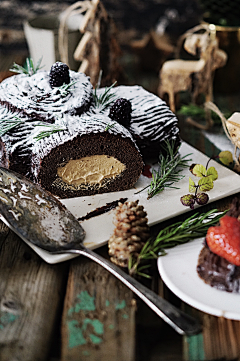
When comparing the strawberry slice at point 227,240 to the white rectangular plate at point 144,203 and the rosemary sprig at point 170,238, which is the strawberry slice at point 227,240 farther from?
the white rectangular plate at point 144,203

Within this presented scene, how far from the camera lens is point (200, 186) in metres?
1.58

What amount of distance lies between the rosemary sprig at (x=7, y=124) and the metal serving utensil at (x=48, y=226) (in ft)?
0.52

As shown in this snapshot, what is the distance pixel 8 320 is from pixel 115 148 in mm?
750

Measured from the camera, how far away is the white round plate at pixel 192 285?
3.39 feet

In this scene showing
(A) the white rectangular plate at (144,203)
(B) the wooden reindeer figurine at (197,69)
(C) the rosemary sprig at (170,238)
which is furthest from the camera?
(B) the wooden reindeer figurine at (197,69)

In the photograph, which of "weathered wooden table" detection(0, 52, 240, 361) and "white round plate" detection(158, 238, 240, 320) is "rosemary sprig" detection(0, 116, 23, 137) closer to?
"weathered wooden table" detection(0, 52, 240, 361)

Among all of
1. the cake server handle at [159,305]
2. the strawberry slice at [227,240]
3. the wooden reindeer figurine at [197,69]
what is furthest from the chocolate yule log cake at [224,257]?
the wooden reindeer figurine at [197,69]

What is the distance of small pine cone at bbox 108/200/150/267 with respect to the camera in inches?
47.3

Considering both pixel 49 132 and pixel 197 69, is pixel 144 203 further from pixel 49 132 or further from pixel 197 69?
pixel 197 69

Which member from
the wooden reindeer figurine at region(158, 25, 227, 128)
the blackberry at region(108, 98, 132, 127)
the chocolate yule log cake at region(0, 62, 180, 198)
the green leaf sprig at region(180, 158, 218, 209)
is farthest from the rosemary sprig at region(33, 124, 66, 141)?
the wooden reindeer figurine at region(158, 25, 227, 128)

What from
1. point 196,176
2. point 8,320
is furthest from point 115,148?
point 8,320

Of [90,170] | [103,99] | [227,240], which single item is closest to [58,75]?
[103,99]

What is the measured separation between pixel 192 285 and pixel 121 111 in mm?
768

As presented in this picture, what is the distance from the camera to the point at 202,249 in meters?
1.15
